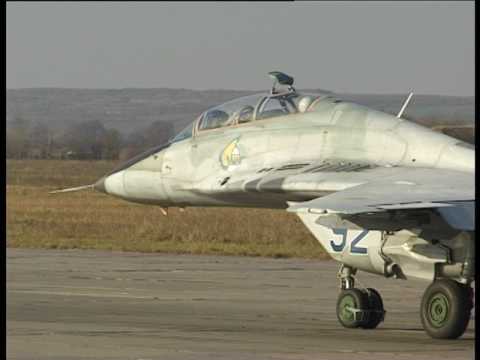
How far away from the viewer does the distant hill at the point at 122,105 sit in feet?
377

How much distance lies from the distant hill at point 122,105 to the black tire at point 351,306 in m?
85.8

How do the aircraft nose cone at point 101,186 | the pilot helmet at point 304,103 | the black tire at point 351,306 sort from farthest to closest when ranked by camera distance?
the aircraft nose cone at point 101,186, the pilot helmet at point 304,103, the black tire at point 351,306

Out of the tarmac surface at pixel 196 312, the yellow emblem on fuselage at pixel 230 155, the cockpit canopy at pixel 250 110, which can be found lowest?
the tarmac surface at pixel 196 312

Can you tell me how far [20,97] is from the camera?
113875 millimetres

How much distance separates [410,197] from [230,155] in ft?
13.6

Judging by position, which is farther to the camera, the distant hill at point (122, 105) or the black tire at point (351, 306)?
the distant hill at point (122, 105)

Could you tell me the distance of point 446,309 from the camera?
51.0 feet

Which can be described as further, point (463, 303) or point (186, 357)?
point (463, 303)

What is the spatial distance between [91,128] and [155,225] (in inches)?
3096

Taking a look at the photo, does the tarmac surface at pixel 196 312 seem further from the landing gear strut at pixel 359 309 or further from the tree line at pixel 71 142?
the tree line at pixel 71 142

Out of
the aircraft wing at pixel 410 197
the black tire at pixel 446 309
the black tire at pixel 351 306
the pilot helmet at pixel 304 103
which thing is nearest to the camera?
the aircraft wing at pixel 410 197

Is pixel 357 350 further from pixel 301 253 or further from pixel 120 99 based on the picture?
pixel 120 99

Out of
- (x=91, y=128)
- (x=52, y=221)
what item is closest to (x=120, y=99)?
(x=91, y=128)

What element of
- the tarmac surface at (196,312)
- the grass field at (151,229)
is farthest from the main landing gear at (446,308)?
the grass field at (151,229)
